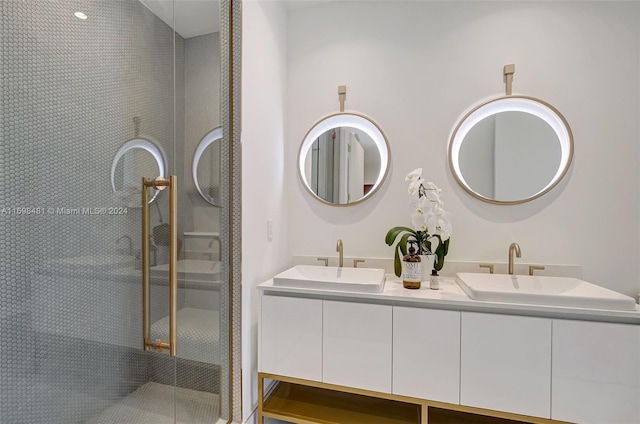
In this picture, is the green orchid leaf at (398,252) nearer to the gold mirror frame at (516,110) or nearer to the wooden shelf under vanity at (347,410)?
the gold mirror frame at (516,110)

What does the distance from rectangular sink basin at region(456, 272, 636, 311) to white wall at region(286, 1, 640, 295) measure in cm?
19

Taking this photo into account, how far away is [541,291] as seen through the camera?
1.49 m

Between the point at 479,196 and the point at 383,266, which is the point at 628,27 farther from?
the point at 383,266

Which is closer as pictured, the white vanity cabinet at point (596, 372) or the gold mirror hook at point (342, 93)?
the white vanity cabinet at point (596, 372)

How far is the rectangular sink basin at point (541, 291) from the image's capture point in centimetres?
128

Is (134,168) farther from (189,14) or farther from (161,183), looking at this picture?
(189,14)

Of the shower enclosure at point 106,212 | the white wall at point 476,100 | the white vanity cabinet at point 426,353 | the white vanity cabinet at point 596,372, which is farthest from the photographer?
the white wall at point 476,100

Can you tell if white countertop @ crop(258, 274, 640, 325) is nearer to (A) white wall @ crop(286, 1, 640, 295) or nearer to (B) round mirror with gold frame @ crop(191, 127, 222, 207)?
(A) white wall @ crop(286, 1, 640, 295)

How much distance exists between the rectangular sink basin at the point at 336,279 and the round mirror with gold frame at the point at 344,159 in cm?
48

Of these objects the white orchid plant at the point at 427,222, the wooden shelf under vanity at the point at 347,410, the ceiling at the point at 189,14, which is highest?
the ceiling at the point at 189,14

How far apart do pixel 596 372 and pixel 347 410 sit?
1.16 metres

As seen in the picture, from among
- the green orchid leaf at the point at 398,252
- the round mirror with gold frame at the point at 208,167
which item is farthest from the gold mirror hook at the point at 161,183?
the green orchid leaf at the point at 398,252

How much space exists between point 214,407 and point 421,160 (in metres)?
1.79

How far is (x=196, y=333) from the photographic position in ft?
4.25
